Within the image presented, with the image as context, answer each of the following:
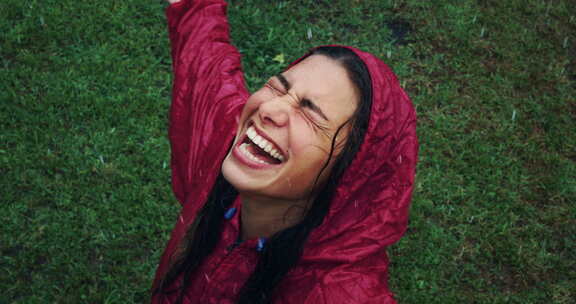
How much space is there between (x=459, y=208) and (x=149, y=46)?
3.13m

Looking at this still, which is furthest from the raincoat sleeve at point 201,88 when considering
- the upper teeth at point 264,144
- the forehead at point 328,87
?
the forehead at point 328,87

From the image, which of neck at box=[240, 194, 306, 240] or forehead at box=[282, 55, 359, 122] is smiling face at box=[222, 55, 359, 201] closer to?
forehead at box=[282, 55, 359, 122]

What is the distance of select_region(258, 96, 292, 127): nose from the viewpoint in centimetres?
197

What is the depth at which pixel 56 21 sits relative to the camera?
5.31 m

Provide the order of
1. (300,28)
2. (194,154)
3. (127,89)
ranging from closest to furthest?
(194,154) → (127,89) → (300,28)

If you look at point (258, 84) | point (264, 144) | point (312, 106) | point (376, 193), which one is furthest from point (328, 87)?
point (258, 84)

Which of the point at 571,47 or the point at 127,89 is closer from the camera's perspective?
the point at 127,89

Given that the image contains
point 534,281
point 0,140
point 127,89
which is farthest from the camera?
point 127,89

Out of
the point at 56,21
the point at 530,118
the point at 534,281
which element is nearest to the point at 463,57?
the point at 530,118

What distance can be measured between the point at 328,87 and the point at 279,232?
614mm

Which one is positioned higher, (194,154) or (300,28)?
(194,154)

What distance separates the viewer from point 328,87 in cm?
199

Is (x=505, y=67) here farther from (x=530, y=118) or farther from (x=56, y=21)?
(x=56, y=21)

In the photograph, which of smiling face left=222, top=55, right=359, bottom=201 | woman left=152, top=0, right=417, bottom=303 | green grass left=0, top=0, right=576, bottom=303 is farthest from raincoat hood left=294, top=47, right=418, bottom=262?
green grass left=0, top=0, right=576, bottom=303
